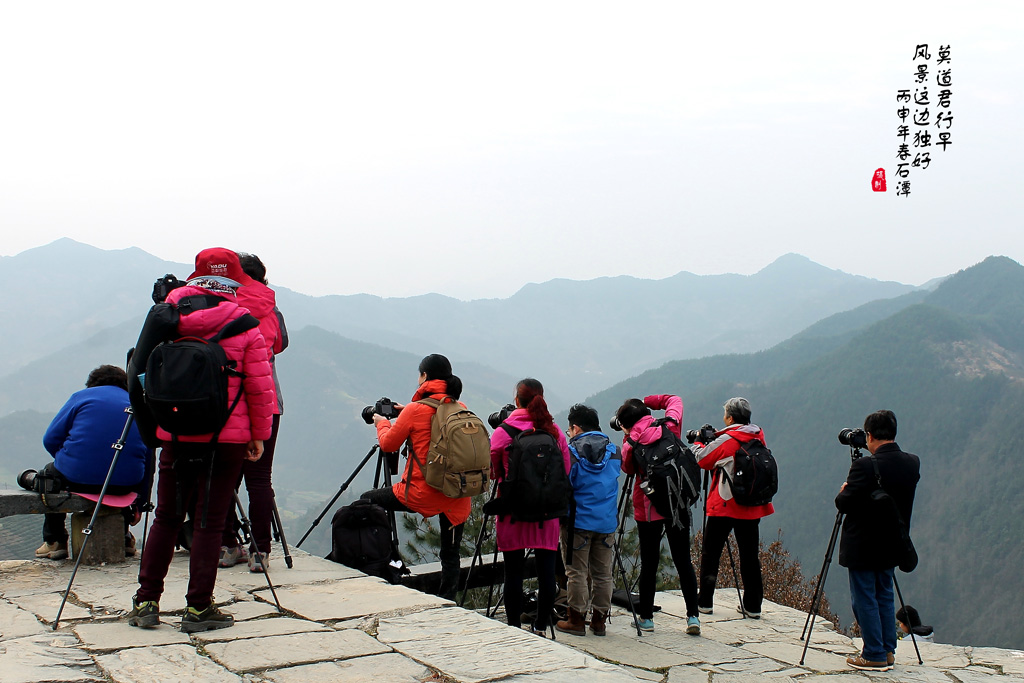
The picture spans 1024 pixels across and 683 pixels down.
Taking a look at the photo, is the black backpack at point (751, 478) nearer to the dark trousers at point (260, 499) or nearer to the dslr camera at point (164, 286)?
the dark trousers at point (260, 499)

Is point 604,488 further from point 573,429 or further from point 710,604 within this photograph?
point 710,604

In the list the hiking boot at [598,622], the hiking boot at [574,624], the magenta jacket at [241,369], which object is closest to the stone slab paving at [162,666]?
the magenta jacket at [241,369]

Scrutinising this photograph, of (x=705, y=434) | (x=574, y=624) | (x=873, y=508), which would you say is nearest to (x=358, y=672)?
(x=574, y=624)

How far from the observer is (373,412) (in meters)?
5.36

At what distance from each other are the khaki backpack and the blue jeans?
7.98ft

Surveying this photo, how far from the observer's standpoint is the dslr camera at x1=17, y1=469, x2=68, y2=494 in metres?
4.78

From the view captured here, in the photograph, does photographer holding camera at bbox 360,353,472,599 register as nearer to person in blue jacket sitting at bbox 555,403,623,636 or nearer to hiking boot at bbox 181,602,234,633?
person in blue jacket sitting at bbox 555,403,623,636

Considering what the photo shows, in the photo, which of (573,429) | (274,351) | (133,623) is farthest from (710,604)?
(133,623)

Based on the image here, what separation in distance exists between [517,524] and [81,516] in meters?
2.56

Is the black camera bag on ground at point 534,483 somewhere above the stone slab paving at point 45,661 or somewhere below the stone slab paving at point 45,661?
above

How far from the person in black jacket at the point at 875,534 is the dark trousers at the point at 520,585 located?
1.78 m

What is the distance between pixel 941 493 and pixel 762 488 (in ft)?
288

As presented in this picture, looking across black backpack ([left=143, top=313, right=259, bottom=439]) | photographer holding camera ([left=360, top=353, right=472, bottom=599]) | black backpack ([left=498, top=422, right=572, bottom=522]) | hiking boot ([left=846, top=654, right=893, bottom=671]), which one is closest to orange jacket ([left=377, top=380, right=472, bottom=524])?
photographer holding camera ([left=360, top=353, right=472, bottom=599])

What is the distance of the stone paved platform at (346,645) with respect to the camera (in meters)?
3.10
